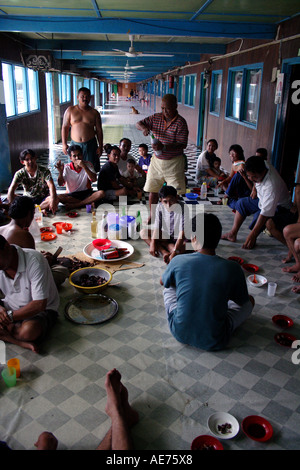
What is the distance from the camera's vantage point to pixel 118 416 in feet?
6.97

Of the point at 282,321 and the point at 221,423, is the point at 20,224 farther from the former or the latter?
the point at 282,321

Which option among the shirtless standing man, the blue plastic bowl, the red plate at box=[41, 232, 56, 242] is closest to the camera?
the red plate at box=[41, 232, 56, 242]

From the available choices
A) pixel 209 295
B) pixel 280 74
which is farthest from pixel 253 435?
pixel 280 74

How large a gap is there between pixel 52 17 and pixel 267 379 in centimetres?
625

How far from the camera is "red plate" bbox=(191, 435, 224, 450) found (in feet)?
7.08

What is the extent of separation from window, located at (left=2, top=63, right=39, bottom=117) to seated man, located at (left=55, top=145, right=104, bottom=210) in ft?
11.6

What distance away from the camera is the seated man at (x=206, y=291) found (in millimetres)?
2707

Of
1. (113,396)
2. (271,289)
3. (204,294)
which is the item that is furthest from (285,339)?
(113,396)

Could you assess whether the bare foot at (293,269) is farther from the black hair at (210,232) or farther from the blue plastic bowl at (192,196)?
the blue plastic bowl at (192,196)

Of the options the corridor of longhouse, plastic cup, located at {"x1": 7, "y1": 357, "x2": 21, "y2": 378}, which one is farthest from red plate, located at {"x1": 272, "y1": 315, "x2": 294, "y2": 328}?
plastic cup, located at {"x1": 7, "y1": 357, "x2": 21, "y2": 378}

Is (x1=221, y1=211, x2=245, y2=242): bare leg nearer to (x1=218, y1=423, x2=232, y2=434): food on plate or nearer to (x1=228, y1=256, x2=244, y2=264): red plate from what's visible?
(x1=228, y1=256, x2=244, y2=264): red plate

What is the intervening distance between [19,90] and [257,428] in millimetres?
10307

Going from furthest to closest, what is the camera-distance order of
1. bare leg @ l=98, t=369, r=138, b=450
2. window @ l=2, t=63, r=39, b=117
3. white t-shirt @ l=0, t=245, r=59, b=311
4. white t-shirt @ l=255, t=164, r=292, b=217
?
window @ l=2, t=63, r=39, b=117 < white t-shirt @ l=255, t=164, r=292, b=217 < white t-shirt @ l=0, t=245, r=59, b=311 < bare leg @ l=98, t=369, r=138, b=450

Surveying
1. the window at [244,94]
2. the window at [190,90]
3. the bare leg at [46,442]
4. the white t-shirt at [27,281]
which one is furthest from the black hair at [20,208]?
the window at [190,90]
